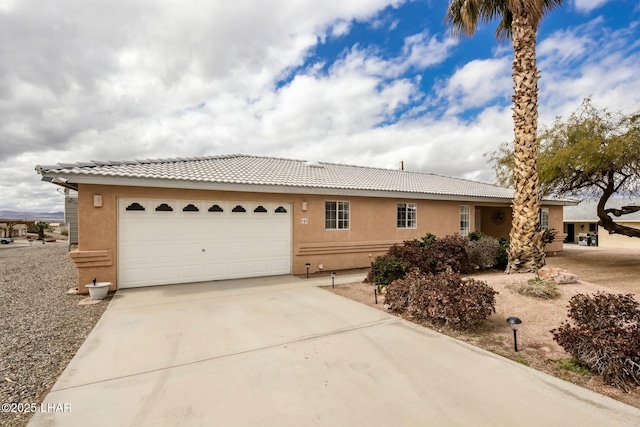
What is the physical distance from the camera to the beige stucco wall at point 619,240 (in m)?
24.9

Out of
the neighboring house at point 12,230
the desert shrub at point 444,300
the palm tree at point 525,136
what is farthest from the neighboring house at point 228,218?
the neighboring house at point 12,230

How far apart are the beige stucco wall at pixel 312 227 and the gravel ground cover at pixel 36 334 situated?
126cm

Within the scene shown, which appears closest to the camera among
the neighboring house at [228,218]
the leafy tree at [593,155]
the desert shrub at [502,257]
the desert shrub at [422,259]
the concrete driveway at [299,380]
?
the concrete driveway at [299,380]

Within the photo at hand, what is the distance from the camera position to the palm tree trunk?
32.7 feet

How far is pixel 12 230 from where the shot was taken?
3875cm

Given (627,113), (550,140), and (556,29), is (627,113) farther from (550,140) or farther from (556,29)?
(556,29)

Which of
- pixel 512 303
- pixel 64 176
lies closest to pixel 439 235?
pixel 512 303

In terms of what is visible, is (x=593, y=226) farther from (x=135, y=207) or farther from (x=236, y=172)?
(x=135, y=207)

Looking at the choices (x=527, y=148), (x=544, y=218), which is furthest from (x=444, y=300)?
(x=544, y=218)

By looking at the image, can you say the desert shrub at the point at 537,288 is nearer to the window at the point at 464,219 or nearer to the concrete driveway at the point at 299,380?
the concrete driveway at the point at 299,380

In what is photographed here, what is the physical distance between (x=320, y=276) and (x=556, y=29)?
1263 cm

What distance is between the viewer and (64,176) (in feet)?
25.4

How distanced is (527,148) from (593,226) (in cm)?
2993

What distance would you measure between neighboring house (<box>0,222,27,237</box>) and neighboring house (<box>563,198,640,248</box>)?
6027 cm
